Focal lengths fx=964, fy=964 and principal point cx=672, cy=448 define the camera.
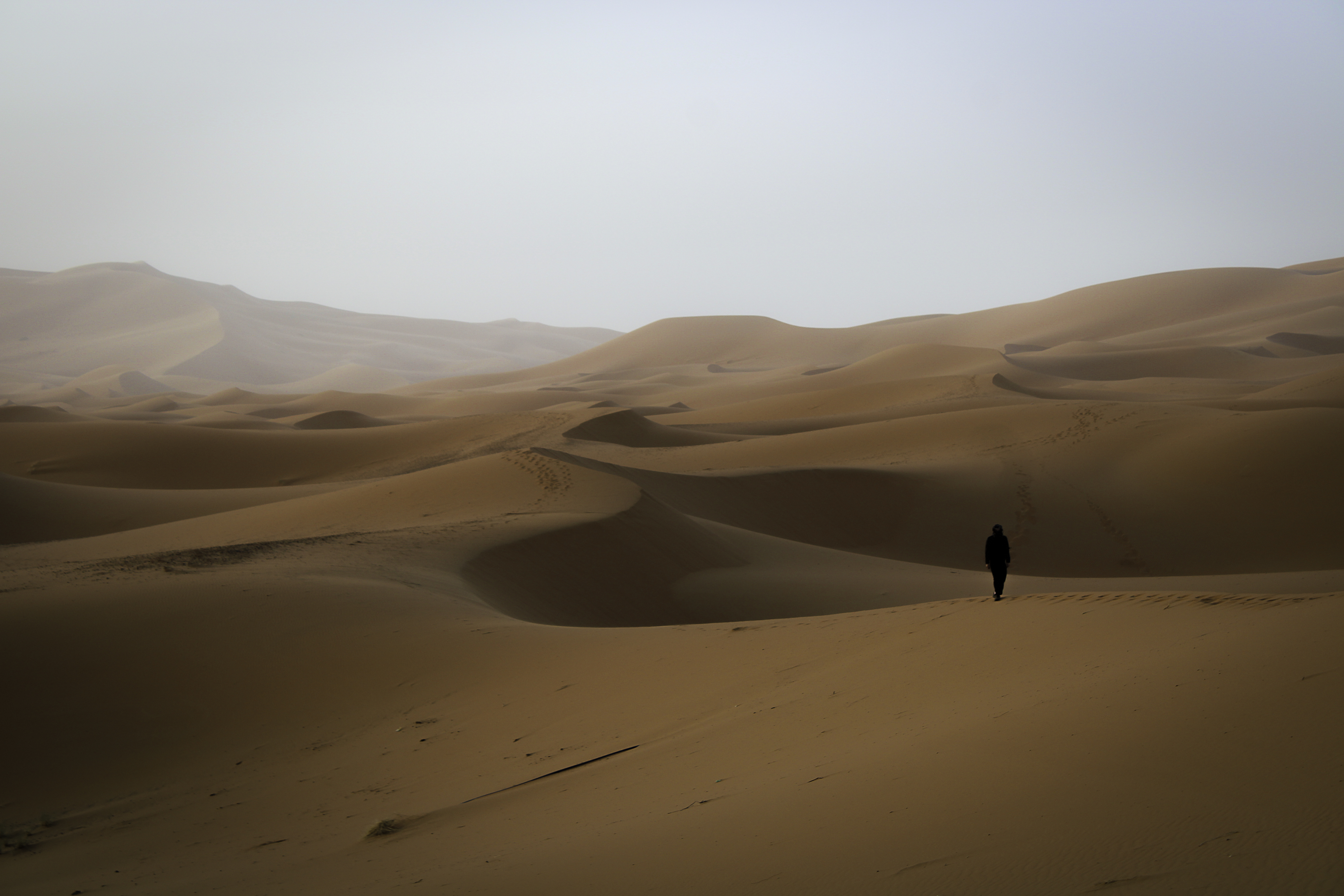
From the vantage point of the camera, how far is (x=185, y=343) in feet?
369

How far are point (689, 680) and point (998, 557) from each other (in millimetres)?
3029

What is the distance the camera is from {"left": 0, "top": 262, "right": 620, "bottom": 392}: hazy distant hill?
10306cm

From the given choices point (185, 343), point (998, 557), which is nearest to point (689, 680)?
point (998, 557)

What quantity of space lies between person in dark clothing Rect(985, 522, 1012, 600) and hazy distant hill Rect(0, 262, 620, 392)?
86087 mm

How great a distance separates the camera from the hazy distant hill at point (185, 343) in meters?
103

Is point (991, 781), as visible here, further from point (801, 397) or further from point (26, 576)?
point (801, 397)

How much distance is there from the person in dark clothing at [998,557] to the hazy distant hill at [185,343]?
3389 inches

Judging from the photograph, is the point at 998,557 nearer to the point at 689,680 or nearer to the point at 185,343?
the point at 689,680

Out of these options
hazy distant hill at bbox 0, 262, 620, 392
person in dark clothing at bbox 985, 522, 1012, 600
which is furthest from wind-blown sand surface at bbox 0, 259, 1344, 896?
hazy distant hill at bbox 0, 262, 620, 392

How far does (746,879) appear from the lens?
3.12 metres

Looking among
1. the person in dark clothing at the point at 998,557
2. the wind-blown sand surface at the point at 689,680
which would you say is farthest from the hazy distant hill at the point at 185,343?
the person in dark clothing at the point at 998,557

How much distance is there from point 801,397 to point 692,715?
34517 mm

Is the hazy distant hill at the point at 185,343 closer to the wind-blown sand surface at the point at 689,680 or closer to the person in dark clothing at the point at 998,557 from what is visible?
the wind-blown sand surface at the point at 689,680

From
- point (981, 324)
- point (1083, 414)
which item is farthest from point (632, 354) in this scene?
point (1083, 414)
